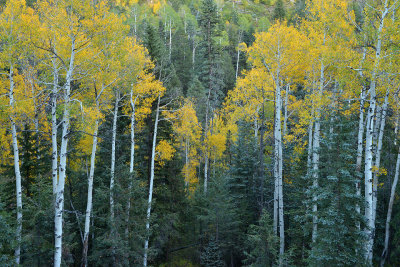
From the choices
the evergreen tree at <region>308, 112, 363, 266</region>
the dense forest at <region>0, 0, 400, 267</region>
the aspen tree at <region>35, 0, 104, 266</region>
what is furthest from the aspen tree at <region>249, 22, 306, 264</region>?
the aspen tree at <region>35, 0, 104, 266</region>

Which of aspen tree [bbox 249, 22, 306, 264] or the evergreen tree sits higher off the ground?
aspen tree [bbox 249, 22, 306, 264]

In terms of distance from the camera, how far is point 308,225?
9.79 m

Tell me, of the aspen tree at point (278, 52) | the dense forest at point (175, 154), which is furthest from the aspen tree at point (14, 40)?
the aspen tree at point (278, 52)

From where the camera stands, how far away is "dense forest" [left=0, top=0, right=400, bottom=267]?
805 centimetres

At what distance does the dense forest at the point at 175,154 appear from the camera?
8055mm

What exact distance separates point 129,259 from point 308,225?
731cm

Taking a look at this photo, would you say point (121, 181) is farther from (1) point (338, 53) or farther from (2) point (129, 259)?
(1) point (338, 53)

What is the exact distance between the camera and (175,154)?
53.4ft

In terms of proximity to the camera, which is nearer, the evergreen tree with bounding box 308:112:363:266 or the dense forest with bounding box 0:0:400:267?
the evergreen tree with bounding box 308:112:363:266

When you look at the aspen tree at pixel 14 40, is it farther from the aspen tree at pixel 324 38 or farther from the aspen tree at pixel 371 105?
the aspen tree at pixel 371 105

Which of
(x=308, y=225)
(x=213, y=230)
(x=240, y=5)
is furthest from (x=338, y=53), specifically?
(x=240, y=5)

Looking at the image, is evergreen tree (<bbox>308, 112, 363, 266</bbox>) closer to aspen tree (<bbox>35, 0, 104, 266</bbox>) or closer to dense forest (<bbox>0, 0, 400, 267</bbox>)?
dense forest (<bbox>0, 0, 400, 267</bbox>)

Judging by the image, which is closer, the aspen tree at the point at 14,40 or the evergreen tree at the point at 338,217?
the evergreen tree at the point at 338,217

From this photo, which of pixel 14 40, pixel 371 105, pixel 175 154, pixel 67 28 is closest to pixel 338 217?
pixel 371 105
